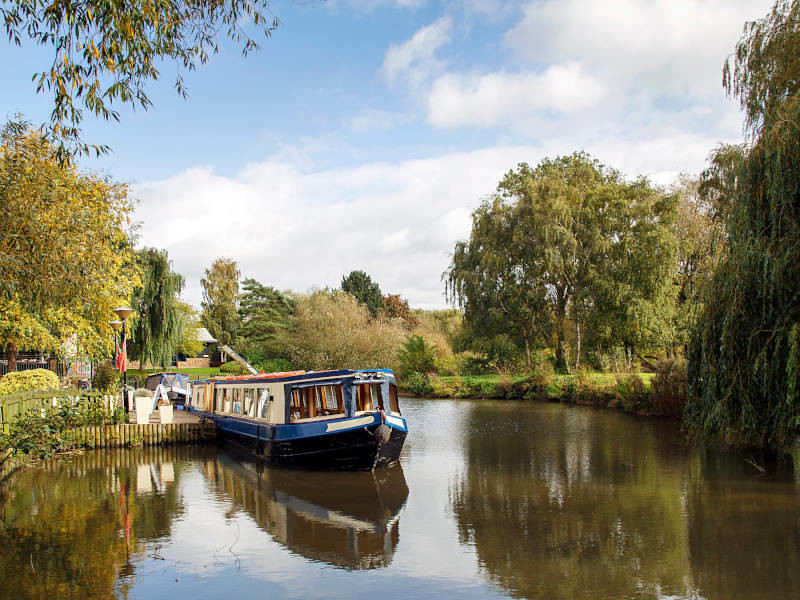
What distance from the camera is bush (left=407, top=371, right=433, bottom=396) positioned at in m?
37.4

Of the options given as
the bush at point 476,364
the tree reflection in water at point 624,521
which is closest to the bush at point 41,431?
the tree reflection in water at point 624,521

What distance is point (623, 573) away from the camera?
25.8 ft

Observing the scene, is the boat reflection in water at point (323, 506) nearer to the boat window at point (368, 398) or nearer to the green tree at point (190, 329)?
the boat window at point (368, 398)

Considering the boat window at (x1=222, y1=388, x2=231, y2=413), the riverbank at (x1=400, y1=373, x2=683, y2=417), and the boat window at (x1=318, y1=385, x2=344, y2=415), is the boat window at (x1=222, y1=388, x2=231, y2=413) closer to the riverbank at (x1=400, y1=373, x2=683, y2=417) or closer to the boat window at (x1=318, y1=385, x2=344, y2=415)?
the boat window at (x1=318, y1=385, x2=344, y2=415)

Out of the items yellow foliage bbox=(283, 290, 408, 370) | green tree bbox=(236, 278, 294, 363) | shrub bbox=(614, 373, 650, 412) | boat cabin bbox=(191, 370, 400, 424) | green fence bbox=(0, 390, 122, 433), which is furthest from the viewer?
green tree bbox=(236, 278, 294, 363)

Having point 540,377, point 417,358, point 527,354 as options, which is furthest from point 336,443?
point 417,358

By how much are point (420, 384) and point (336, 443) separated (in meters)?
23.8

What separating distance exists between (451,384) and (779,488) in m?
23.8

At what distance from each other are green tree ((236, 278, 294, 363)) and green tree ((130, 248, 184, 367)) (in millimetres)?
10679

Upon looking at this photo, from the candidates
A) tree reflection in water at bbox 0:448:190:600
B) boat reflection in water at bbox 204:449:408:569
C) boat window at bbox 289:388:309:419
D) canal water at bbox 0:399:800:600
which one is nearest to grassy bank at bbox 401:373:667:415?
canal water at bbox 0:399:800:600

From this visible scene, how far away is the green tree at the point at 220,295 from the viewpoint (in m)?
67.8

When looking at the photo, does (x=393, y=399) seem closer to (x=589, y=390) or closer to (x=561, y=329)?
(x=589, y=390)

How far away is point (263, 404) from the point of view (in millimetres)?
16078

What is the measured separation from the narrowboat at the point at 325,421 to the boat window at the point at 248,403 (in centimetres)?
4
